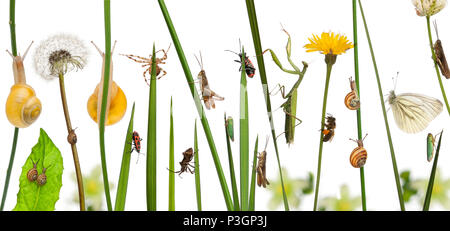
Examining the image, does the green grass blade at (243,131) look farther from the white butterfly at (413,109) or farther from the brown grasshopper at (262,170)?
the white butterfly at (413,109)

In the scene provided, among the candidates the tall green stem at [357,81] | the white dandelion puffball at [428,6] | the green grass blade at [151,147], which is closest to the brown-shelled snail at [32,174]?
the green grass blade at [151,147]

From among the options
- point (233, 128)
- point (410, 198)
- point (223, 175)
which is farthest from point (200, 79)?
point (410, 198)

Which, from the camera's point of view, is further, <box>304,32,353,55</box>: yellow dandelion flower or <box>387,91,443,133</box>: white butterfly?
<box>387,91,443,133</box>: white butterfly

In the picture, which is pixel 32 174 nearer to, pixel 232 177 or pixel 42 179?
pixel 42 179

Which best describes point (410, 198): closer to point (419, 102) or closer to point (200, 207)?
point (419, 102)

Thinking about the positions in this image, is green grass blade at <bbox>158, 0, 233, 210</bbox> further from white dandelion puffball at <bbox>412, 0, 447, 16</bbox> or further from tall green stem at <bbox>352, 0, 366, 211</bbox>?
white dandelion puffball at <bbox>412, 0, 447, 16</bbox>

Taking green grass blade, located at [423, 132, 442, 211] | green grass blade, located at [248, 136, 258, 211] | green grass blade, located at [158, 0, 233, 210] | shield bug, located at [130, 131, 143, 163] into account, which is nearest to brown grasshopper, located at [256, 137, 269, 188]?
green grass blade, located at [248, 136, 258, 211]
